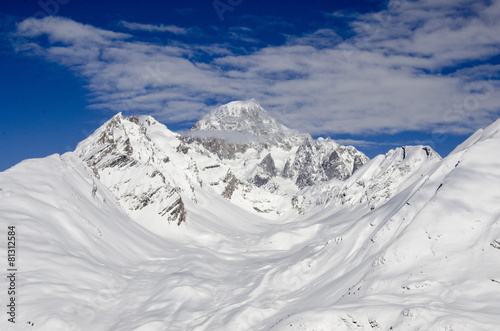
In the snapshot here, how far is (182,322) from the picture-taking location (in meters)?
38.8

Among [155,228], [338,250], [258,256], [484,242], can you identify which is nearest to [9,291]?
[338,250]

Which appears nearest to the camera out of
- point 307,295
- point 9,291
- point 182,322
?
point 9,291

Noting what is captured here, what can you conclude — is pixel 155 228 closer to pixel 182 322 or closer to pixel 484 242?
pixel 182 322

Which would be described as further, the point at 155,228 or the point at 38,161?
the point at 155,228

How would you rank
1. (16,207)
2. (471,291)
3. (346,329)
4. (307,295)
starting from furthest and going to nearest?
(16,207), (307,295), (471,291), (346,329)

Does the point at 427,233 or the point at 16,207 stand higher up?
the point at 16,207

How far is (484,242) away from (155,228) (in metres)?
76.6

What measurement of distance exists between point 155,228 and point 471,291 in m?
78.3

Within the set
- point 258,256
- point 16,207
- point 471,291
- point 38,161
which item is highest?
point 38,161

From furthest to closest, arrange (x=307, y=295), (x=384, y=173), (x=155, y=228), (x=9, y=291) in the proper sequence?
(x=384, y=173)
(x=155, y=228)
(x=307, y=295)
(x=9, y=291)

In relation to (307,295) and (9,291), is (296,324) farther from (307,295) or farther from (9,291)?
(9,291)

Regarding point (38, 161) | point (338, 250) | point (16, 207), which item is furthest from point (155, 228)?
point (338, 250)

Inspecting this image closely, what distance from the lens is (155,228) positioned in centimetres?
9944

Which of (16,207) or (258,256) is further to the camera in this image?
(258,256)
